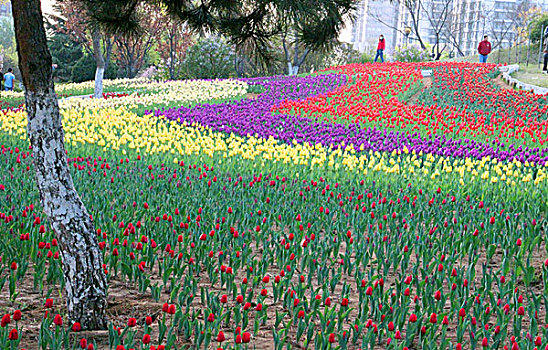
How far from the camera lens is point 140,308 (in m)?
3.81

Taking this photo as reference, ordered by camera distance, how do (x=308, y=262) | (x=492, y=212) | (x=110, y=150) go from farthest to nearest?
(x=110, y=150) → (x=492, y=212) → (x=308, y=262)

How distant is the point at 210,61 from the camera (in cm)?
2845

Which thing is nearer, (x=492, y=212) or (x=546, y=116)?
(x=492, y=212)

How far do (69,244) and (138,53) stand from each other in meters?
35.4

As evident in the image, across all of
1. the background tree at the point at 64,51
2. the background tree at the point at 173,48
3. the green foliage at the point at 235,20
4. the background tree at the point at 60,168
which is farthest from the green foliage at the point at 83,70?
the background tree at the point at 60,168

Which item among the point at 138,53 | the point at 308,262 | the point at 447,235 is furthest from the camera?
the point at 138,53

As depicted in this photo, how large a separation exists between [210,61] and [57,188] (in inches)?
1011

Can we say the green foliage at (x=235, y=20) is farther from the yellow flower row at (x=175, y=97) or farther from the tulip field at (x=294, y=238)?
the yellow flower row at (x=175, y=97)

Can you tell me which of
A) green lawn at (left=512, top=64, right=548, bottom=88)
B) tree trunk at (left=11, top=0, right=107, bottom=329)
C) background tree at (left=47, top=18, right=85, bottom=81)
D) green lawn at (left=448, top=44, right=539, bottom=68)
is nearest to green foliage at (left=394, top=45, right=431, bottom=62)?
green lawn at (left=448, top=44, right=539, bottom=68)

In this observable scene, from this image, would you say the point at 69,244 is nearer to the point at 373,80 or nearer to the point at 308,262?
the point at 308,262

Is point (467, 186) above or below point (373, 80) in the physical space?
below

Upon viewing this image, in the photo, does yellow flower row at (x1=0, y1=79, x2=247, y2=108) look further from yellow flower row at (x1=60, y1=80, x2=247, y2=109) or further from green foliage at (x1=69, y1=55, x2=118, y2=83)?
green foliage at (x1=69, y1=55, x2=118, y2=83)

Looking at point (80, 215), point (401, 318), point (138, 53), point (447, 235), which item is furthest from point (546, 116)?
point (138, 53)

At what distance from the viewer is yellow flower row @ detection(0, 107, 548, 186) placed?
802 centimetres
